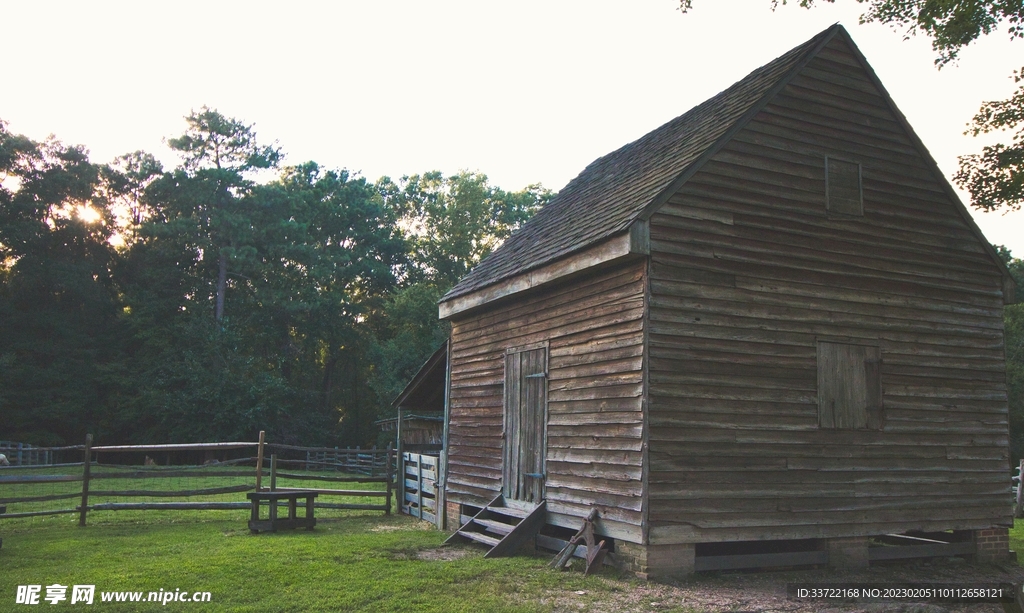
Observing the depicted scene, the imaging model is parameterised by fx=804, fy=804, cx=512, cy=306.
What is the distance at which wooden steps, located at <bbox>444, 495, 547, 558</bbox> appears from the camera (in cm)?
1116

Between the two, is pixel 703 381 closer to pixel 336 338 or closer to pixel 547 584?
pixel 547 584

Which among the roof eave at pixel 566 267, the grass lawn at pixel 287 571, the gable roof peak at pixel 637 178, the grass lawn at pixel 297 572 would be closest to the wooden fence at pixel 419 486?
the grass lawn at pixel 297 572

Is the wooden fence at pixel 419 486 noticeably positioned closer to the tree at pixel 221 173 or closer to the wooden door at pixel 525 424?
the wooden door at pixel 525 424

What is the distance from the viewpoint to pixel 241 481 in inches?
940

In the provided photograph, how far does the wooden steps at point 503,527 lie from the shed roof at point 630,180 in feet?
12.0

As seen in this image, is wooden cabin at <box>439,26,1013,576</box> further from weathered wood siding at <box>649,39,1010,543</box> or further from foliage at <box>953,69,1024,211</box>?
foliage at <box>953,69,1024,211</box>

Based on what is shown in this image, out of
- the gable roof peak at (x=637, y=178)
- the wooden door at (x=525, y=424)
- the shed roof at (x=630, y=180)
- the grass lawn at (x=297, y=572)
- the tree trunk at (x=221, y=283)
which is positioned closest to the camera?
the grass lawn at (x=297, y=572)

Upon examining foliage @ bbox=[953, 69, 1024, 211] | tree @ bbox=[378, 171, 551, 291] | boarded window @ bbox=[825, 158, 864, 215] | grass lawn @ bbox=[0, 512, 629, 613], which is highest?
tree @ bbox=[378, 171, 551, 291]

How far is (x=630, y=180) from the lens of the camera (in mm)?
12375

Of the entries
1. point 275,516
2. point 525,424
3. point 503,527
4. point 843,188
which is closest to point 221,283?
point 275,516

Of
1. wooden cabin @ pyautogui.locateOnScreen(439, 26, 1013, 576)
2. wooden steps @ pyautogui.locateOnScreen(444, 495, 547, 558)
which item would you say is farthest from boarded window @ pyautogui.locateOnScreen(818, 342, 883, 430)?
wooden steps @ pyautogui.locateOnScreen(444, 495, 547, 558)

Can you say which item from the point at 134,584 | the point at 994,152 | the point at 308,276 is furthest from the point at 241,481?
the point at 308,276

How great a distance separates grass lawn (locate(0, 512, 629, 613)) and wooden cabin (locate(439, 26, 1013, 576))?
1.51 m

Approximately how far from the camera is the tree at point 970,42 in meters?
17.0
